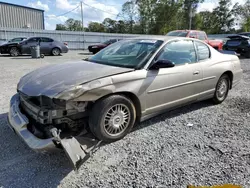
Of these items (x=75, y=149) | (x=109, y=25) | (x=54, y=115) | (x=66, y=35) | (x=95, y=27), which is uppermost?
(x=109, y=25)

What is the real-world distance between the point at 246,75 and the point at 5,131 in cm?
810

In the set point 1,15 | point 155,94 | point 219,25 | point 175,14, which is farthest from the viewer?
point 219,25

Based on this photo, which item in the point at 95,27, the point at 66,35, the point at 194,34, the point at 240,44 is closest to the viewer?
the point at 194,34

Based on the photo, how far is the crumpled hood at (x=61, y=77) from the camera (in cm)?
259

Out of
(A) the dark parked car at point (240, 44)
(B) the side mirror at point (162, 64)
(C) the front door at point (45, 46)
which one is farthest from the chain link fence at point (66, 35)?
(B) the side mirror at point (162, 64)

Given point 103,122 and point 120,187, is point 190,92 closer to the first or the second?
point 103,122

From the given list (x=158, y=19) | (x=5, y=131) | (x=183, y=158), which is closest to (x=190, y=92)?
(x=183, y=158)

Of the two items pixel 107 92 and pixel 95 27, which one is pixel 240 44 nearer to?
pixel 107 92

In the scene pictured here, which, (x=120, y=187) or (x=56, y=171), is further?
(x=56, y=171)

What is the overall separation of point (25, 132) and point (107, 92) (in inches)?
43.6

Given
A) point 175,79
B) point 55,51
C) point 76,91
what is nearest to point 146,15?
point 55,51

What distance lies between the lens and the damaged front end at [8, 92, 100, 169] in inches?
90.2

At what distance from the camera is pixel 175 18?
48344 millimetres

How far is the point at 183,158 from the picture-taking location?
8.73 ft
